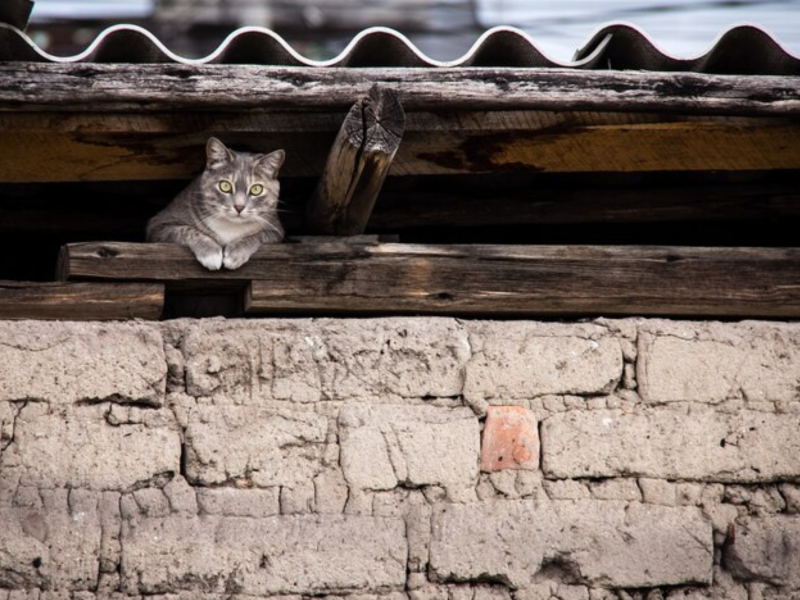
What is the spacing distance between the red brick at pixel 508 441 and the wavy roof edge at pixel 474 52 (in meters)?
1.06

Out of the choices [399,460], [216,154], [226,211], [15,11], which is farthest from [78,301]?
[399,460]

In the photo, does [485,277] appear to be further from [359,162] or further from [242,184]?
[242,184]

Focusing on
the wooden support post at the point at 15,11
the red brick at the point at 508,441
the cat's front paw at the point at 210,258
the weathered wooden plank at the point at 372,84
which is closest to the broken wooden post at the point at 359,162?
the weathered wooden plank at the point at 372,84

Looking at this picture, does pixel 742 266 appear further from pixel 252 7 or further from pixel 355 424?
pixel 252 7

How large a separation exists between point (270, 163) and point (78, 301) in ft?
2.44

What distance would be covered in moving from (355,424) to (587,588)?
2.78ft

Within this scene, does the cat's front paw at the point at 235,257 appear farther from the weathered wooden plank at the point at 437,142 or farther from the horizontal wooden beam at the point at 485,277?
the weathered wooden plank at the point at 437,142

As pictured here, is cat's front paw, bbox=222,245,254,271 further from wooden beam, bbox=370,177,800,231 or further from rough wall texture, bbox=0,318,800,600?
wooden beam, bbox=370,177,800,231

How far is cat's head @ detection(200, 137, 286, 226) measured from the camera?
3.55m

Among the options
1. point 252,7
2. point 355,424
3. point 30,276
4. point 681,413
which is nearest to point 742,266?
point 681,413

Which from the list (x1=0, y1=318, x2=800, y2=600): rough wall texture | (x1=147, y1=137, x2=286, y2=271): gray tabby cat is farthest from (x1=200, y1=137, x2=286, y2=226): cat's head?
(x1=0, y1=318, x2=800, y2=600): rough wall texture

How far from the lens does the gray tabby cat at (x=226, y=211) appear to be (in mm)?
3379

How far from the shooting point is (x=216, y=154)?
11.2ft

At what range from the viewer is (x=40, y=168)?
3.31 m
